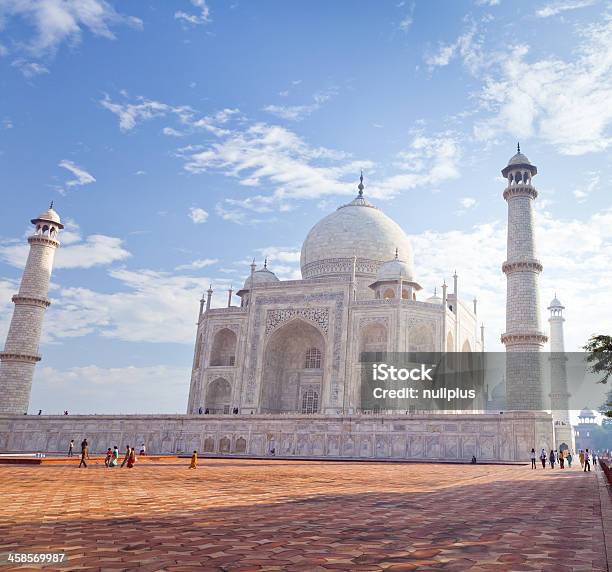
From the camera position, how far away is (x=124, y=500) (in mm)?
6934

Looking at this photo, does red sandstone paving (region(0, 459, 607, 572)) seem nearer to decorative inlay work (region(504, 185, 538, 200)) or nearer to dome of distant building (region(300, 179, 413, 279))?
decorative inlay work (region(504, 185, 538, 200))

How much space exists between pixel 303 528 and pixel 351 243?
103 feet

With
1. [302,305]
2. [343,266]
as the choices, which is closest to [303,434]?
[302,305]

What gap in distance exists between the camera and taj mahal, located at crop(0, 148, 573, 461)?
22466 millimetres

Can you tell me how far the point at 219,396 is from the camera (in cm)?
3152

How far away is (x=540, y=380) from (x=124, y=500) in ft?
64.5

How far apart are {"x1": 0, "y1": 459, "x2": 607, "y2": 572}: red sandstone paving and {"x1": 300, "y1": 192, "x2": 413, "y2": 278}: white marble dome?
88.8 feet

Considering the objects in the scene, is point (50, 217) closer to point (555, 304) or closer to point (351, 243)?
point (351, 243)

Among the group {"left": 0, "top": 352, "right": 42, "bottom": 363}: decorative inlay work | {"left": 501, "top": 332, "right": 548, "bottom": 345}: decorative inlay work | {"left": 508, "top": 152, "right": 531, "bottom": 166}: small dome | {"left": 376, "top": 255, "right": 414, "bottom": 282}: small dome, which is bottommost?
{"left": 0, "top": 352, "right": 42, "bottom": 363}: decorative inlay work

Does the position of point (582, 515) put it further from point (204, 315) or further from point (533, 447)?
point (204, 315)

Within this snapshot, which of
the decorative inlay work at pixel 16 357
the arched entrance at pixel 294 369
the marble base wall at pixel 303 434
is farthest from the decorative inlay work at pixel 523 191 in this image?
the decorative inlay work at pixel 16 357

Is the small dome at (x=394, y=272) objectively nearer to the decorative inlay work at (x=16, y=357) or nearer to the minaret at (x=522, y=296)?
the minaret at (x=522, y=296)

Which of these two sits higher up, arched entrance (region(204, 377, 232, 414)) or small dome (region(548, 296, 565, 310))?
small dome (region(548, 296, 565, 310))

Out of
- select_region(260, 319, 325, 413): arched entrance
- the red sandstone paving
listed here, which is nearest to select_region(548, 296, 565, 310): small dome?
select_region(260, 319, 325, 413): arched entrance
